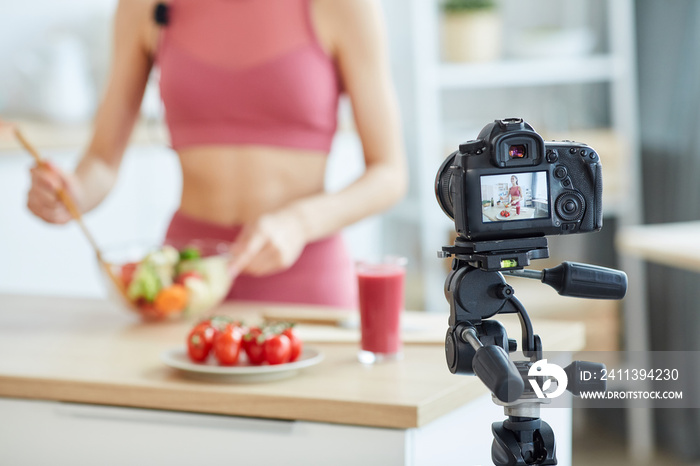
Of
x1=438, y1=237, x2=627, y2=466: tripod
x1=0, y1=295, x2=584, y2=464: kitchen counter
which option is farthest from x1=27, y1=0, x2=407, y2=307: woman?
x1=438, y1=237, x2=627, y2=466: tripod

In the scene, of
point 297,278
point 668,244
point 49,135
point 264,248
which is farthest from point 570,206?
point 49,135

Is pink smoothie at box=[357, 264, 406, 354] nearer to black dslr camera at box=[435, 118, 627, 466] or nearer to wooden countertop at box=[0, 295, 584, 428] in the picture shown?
wooden countertop at box=[0, 295, 584, 428]

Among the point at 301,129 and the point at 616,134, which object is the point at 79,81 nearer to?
the point at 301,129

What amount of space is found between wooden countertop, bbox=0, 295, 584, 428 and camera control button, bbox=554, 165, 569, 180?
0.35m

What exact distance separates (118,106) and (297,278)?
522mm

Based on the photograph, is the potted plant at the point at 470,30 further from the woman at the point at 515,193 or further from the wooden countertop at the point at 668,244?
the woman at the point at 515,193

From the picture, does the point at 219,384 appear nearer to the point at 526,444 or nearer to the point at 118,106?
the point at 526,444

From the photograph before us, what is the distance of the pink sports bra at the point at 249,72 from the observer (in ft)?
5.74

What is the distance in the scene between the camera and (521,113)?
3852mm

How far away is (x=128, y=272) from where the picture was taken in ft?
5.07

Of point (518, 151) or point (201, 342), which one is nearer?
point (518, 151)

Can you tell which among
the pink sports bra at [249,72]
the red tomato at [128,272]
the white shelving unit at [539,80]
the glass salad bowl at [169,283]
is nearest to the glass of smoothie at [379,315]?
the glass salad bowl at [169,283]

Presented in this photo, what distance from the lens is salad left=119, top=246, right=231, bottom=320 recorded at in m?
1.52

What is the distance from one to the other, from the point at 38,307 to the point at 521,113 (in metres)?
2.61
